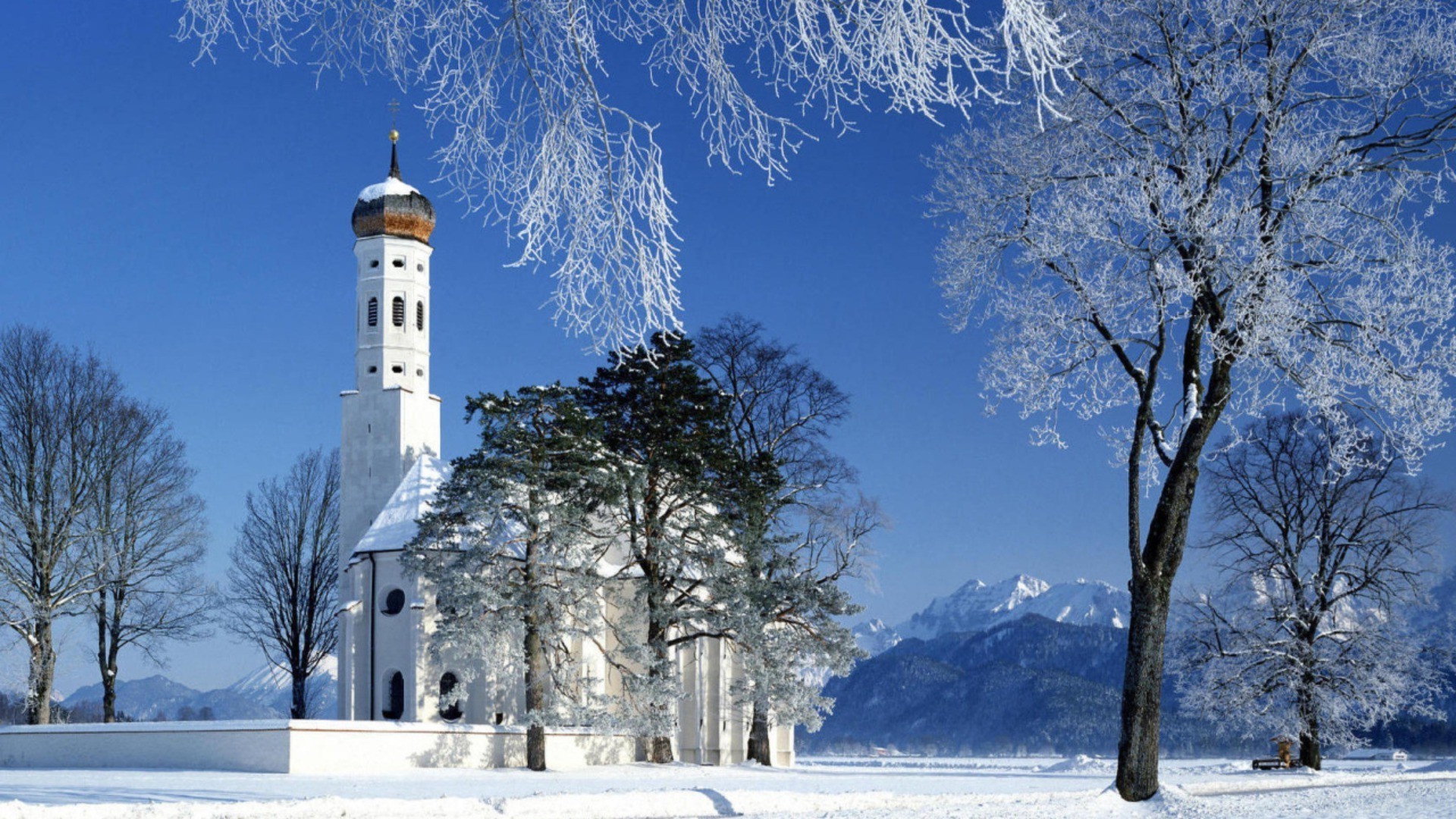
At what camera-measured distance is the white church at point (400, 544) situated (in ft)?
122

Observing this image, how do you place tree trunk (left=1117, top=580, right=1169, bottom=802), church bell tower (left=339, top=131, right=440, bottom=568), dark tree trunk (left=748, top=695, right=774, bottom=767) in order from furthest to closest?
church bell tower (left=339, top=131, right=440, bottom=568), dark tree trunk (left=748, top=695, right=774, bottom=767), tree trunk (left=1117, top=580, right=1169, bottom=802)

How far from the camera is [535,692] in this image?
30344mm

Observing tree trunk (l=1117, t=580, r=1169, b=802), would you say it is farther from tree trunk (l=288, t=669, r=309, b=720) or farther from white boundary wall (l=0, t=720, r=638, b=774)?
tree trunk (l=288, t=669, r=309, b=720)

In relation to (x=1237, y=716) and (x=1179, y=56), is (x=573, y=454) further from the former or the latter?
(x=1179, y=56)

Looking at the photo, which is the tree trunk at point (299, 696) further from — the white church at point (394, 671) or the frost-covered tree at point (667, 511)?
the frost-covered tree at point (667, 511)

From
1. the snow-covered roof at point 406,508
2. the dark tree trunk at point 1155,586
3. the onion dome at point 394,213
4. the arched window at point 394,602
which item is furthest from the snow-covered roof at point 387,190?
the dark tree trunk at point 1155,586

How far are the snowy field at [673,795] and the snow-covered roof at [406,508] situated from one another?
11772 mm

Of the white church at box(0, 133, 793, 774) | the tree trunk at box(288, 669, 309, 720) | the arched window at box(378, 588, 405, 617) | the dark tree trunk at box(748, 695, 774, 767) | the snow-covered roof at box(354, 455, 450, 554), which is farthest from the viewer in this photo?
the tree trunk at box(288, 669, 309, 720)

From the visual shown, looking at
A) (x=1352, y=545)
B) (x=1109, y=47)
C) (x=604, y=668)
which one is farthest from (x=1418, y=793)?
(x=604, y=668)

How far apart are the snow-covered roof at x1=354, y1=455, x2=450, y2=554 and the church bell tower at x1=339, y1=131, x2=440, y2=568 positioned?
318cm

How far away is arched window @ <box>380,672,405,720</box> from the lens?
3825 centimetres

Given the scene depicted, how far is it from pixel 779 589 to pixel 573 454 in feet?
19.5

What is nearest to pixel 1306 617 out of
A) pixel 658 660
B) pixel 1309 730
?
pixel 1309 730

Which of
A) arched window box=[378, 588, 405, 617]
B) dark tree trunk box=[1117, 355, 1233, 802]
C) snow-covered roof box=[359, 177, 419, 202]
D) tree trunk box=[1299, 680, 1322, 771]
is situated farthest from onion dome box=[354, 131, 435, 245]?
dark tree trunk box=[1117, 355, 1233, 802]
